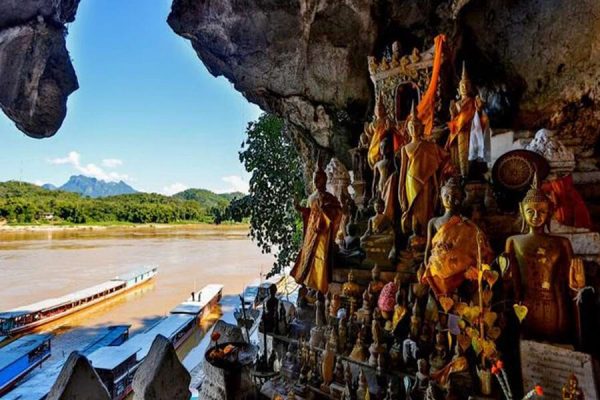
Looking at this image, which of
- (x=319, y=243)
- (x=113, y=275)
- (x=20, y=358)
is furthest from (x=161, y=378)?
(x=113, y=275)

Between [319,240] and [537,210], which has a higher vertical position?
[537,210]

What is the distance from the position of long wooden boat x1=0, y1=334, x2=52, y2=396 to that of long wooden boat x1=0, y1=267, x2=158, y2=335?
2.08 metres

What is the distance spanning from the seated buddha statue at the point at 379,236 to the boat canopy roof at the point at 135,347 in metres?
4.05

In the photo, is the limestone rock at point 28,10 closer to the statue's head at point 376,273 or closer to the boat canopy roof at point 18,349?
the boat canopy roof at point 18,349

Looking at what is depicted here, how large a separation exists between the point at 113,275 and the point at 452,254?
2421 centimetres

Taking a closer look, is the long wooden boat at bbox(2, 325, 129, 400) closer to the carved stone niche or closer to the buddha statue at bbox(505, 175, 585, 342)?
the buddha statue at bbox(505, 175, 585, 342)

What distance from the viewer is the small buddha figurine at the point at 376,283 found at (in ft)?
12.9

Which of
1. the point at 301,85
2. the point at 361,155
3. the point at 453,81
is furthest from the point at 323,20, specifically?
the point at 361,155

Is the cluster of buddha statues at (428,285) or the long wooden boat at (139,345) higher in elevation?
the cluster of buddha statues at (428,285)

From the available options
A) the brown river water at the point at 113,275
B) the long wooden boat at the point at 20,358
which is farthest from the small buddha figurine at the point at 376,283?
the long wooden boat at the point at 20,358

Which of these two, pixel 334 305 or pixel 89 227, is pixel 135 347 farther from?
pixel 89 227

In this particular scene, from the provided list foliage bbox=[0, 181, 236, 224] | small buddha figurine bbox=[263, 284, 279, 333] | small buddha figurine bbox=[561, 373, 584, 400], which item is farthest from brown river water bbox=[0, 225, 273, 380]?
foliage bbox=[0, 181, 236, 224]

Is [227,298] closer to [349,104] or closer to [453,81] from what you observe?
[349,104]

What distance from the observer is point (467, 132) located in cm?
513
